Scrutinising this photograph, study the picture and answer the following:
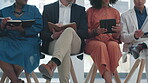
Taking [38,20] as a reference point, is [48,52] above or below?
below

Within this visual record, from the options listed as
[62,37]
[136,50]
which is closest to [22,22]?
[62,37]

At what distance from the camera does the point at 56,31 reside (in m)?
2.69

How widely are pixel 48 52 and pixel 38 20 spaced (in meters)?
0.33

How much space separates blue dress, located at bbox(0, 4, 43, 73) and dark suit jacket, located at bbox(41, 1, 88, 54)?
0.06 metres

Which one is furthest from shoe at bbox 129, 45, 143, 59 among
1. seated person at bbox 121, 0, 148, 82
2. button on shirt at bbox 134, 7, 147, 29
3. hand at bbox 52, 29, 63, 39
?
hand at bbox 52, 29, 63, 39

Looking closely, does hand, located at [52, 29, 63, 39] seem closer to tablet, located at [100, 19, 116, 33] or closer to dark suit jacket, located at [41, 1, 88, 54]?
dark suit jacket, located at [41, 1, 88, 54]

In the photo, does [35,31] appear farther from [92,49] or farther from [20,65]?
[92,49]

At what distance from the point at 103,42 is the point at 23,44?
0.74m

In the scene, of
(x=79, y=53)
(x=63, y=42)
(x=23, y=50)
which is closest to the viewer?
(x=63, y=42)

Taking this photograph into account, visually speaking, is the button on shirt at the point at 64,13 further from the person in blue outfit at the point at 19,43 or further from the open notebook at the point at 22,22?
the open notebook at the point at 22,22

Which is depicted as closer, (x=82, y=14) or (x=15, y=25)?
(x=15, y=25)

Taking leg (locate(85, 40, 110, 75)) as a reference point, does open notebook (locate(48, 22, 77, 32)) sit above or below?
above

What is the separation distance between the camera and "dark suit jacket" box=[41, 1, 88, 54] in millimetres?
2770

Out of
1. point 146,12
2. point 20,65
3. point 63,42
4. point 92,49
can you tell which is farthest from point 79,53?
point 146,12
